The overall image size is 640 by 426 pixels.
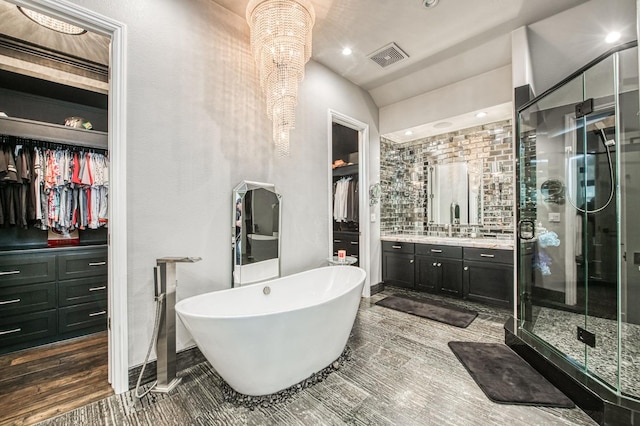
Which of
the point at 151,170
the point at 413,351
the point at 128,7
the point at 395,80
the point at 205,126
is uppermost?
the point at 395,80

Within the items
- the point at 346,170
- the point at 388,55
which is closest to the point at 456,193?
the point at 346,170

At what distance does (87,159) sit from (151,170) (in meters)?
1.40

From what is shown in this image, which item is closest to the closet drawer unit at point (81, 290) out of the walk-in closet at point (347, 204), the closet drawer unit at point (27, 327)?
the closet drawer unit at point (27, 327)

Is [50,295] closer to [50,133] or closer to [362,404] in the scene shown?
[50,133]

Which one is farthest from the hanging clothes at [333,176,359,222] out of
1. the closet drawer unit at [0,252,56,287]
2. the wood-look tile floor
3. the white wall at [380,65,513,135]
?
the closet drawer unit at [0,252,56,287]

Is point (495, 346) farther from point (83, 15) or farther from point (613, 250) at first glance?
point (83, 15)

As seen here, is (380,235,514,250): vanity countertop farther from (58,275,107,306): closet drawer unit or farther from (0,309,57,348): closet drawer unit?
(0,309,57,348): closet drawer unit

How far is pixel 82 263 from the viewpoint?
254cm

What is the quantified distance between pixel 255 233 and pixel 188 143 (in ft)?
3.12

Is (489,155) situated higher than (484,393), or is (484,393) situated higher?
(489,155)

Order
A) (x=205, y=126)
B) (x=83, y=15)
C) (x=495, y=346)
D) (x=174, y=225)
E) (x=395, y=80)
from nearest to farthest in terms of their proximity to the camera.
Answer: (x=83, y=15)
(x=174, y=225)
(x=205, y=126)
(x=495, y=346)
(x=395, y=80)

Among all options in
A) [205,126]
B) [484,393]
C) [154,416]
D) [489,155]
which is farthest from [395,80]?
[154,416]

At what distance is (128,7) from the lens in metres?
1.82

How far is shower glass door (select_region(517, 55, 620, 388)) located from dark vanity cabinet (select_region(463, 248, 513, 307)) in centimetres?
35
